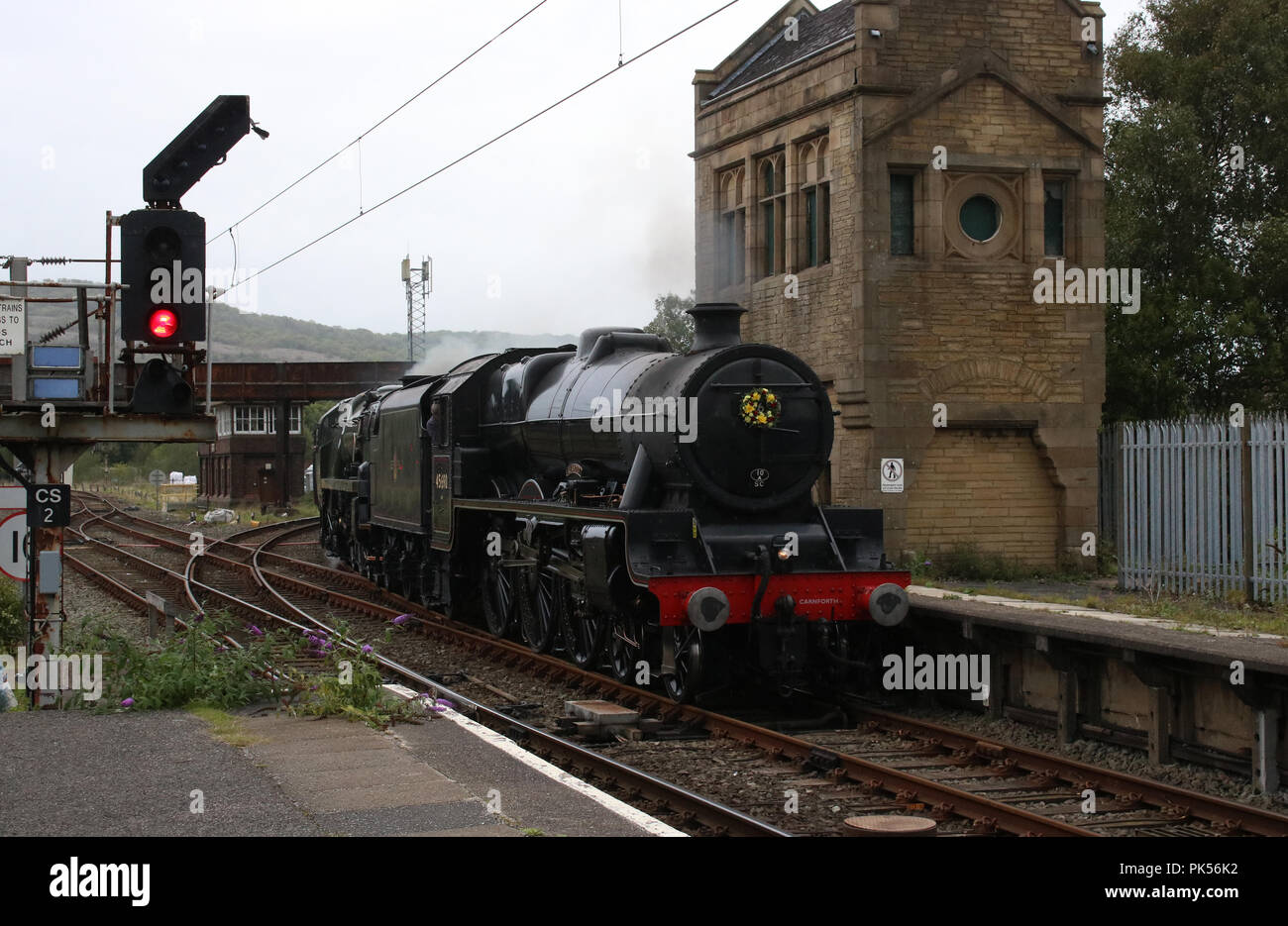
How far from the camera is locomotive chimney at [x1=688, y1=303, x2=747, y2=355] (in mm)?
12117

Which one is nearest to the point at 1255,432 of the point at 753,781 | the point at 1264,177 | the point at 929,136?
the point at 929,136

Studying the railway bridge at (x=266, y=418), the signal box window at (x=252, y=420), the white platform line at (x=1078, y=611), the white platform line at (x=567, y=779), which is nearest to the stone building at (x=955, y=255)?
the white platform line at (x=1078, y=611)

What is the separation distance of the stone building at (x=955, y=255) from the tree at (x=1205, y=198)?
6.41m

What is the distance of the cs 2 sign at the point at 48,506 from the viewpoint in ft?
34.3

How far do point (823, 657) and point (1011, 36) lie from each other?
35.3ft

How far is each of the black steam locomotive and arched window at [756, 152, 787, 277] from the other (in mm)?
6204

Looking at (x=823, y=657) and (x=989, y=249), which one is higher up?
(x=989, y=249)

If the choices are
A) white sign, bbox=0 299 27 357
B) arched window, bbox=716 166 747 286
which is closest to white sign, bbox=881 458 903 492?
arched window, bbox=716 166 747 286

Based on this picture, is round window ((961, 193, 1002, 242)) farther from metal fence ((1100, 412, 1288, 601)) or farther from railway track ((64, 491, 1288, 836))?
railway track ((64, 491, 1288, 836))

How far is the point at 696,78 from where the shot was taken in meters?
21.7

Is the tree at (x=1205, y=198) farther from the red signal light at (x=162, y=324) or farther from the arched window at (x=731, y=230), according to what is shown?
the red signal light at (x=162, y=324)

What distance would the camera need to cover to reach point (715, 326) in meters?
12.2

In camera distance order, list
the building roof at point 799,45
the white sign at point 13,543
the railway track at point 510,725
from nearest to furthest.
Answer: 1. the railway track at point 510,725
2. the white sign at point 13,543
3. the building roof at point 799,45
